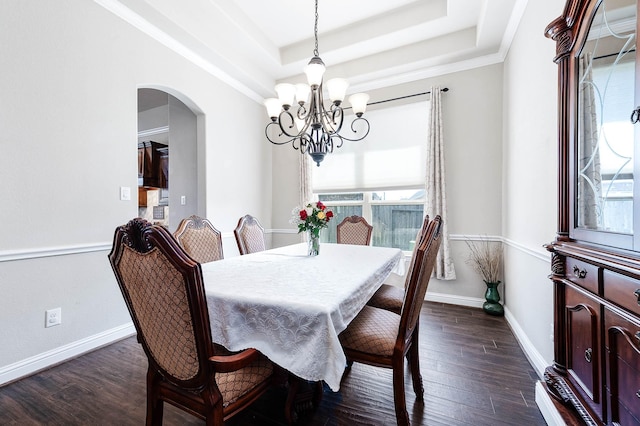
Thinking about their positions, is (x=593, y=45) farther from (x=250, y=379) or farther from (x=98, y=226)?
(x=98, y=226)

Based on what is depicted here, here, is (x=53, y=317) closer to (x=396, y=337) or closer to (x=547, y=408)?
(x=396, y=337)

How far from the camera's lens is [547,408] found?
1.41 m

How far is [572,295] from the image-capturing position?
1.23 metres

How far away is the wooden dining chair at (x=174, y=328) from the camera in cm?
86

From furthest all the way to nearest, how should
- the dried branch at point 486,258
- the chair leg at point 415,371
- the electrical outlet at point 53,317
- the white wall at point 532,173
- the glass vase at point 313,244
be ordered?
the dried branch at point 486,258 → the glass vase at point 313,244 → the electrical outlet at point 53,317 → the white wall at point 532,173 → the chair leg at point 415,371

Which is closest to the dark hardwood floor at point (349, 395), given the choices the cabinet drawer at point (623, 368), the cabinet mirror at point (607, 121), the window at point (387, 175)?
the cabinet drawer at point (623, 368)

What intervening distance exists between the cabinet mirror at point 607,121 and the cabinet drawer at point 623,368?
31cm

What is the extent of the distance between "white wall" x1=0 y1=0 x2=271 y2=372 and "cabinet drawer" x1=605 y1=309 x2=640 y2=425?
10.3ft

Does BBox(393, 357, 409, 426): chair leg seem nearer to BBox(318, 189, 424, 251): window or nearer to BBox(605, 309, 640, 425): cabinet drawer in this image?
BBox(605, 309, 640, 425): cabinet drawer

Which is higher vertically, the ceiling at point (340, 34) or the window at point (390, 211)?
the ceiling at point (340, 34)

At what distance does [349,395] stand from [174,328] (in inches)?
48.3

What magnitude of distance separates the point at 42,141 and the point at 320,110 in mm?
2068

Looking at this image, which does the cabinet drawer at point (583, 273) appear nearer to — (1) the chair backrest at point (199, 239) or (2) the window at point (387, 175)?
(1) the chair backrest at point (199, 239)

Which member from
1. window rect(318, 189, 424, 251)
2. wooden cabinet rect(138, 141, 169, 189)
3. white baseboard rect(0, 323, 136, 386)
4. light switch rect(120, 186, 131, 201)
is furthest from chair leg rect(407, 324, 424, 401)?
wooden cabinet rect(138, 141, 169, 189)
